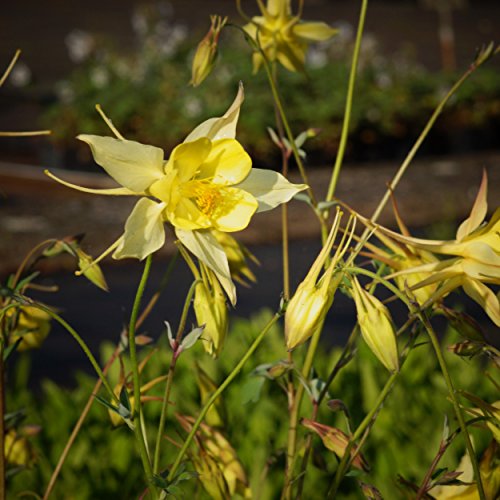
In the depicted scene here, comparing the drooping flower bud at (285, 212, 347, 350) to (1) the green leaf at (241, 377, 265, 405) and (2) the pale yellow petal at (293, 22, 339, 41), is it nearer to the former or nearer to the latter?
(1) the green leaf at (241, 377, 265, 405)

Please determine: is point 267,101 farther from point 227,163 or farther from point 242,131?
point 227,163

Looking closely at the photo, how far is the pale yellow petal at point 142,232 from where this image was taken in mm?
935

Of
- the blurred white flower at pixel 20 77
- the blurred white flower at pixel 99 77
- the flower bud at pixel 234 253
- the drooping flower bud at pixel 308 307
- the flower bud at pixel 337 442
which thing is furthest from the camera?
the blurred white flower at pixel 20 77

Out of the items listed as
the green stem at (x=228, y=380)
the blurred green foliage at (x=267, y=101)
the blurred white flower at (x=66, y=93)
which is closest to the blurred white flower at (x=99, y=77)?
the blurred green foliage at (x=267, y=101)

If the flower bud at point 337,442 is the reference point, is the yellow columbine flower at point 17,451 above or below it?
below

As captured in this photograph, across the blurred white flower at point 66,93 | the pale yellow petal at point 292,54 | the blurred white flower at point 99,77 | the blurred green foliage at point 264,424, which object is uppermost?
the pale yellow petal at point 292,54

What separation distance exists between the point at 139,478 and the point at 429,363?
2.89ft

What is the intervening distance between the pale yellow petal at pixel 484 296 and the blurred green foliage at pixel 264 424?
0.72 m

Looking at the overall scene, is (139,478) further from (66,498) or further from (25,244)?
(25,244)

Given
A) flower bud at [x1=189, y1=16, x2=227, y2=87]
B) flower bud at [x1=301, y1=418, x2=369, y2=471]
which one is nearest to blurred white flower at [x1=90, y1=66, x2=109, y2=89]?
flower bud at [x1=189, y1=16, x2=227, y2=87]

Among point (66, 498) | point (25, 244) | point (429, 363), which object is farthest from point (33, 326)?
point (25, 244)

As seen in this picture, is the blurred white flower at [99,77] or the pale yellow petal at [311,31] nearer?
the pale yellow petal at [311,31]

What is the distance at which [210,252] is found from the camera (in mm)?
973

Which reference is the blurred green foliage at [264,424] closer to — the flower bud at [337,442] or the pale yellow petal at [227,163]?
the flower bud at [337,442]
